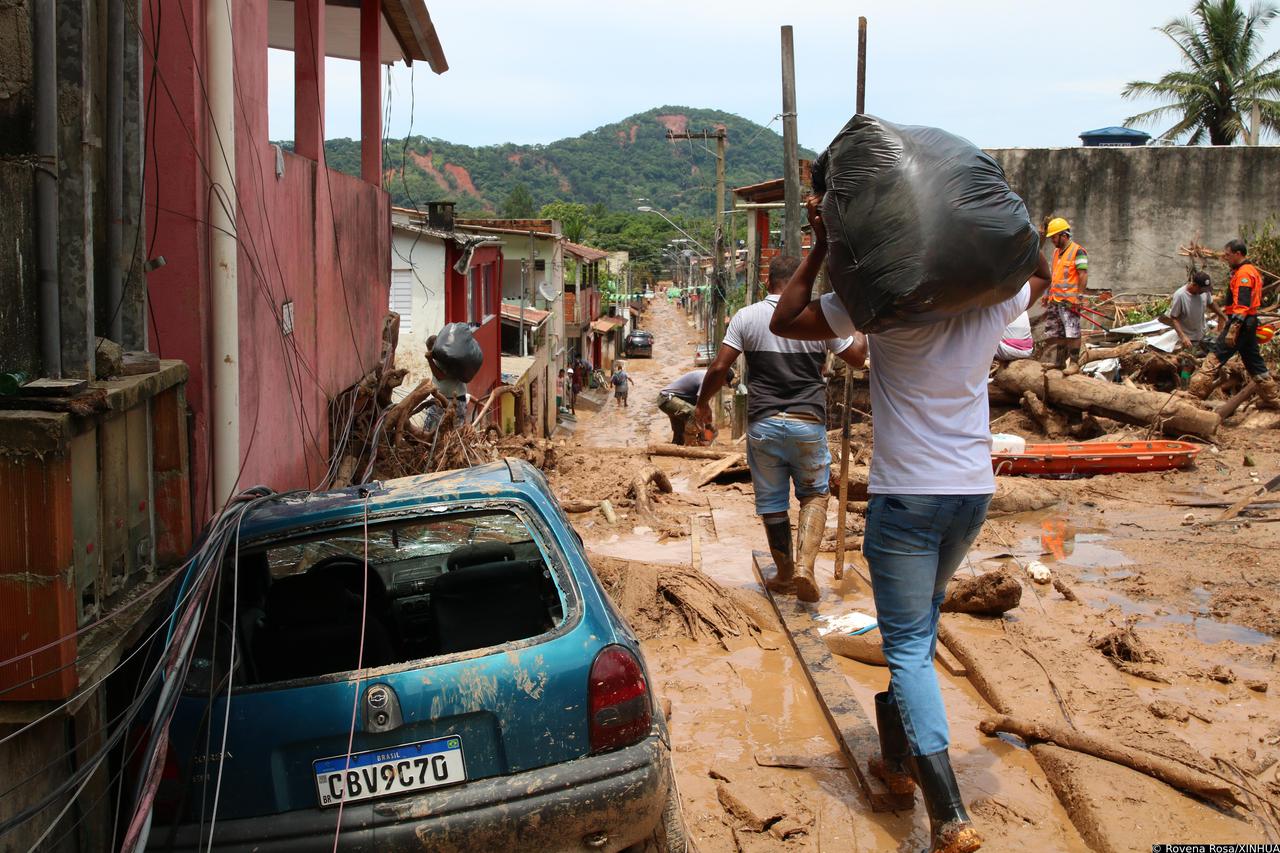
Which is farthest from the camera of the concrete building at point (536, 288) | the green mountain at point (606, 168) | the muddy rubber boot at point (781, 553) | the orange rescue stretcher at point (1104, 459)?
the green mountain at point (606, 168)

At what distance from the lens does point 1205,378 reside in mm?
13219

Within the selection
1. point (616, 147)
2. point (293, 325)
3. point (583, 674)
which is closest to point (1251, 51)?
point (293, 325)

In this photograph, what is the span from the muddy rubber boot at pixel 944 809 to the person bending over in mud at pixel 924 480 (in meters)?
0.02

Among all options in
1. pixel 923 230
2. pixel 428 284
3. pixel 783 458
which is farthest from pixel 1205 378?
pixel 428 284

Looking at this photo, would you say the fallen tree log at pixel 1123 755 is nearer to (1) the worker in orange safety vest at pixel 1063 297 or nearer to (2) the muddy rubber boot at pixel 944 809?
(2) the muddy rubber boot at pixel 944 809

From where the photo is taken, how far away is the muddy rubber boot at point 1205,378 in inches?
520

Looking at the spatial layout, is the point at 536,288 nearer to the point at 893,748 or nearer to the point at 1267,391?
the point at 1267,391

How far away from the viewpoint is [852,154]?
12.3 feet

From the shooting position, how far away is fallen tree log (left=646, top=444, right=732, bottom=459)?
13.1m

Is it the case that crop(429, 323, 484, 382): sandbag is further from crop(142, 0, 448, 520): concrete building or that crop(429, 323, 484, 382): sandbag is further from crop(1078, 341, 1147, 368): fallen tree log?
crop(1078, 341, 1147, 368): fallen tree log

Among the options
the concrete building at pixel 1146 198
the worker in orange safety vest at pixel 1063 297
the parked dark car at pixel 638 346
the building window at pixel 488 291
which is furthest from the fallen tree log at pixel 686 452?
the parked dark car at pixel 638 346

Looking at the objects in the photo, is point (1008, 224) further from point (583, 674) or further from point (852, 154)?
point (583, 674)

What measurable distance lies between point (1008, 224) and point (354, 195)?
7.49 m

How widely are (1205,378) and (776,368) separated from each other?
29.5 feet
